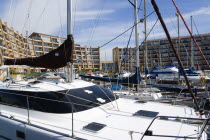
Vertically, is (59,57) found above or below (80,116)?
above

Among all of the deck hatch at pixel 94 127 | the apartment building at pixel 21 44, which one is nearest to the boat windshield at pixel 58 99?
the deck hatch at pixel 94 127

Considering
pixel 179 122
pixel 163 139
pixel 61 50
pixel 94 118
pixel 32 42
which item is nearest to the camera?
pixel 163 139

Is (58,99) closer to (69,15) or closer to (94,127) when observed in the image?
(94,127)

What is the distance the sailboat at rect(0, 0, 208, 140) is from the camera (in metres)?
3.30

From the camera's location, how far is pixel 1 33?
155 feet

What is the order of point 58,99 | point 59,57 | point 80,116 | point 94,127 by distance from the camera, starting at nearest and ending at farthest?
1. point 94,127
2. point 80,116
3. point 58,99
4. point 59,57

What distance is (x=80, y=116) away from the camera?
4.24 metres

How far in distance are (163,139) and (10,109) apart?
411 cm


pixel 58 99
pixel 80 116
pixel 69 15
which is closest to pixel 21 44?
pixel 69 15

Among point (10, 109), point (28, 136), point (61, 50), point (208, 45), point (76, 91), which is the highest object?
point (208, 45)

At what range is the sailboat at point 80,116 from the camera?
330cm

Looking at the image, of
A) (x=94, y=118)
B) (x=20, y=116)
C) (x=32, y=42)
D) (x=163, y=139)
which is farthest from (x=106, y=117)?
(x=32, y=42)

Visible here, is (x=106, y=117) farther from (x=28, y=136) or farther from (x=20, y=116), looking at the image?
(x=20, y=116)

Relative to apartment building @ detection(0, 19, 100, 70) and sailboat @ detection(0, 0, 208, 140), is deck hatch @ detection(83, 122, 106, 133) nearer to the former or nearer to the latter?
sailboat @ detection(0, 0, 208, 140)
